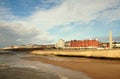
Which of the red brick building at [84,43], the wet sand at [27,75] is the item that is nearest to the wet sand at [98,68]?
the wet sand at [27,75]

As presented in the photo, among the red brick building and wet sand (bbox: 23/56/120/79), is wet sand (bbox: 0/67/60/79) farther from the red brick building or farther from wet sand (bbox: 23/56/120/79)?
the red brick building

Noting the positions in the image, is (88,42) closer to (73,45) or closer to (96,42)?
(96,42)

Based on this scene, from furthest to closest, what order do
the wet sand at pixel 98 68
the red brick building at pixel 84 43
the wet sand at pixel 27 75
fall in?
the red brick building at pixel 84 43, the wet sand at pixel 27 75, the wet sand at pixel 98 68

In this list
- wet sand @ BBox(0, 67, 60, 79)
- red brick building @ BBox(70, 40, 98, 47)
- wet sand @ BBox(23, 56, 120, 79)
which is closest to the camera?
wet sand @ BBox(23, 56, 120, 79)

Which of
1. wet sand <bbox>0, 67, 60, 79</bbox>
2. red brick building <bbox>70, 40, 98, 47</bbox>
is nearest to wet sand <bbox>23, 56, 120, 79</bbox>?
wet sand <bbox>0, 67, 60, 79</bbox>

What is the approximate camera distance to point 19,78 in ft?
65.7

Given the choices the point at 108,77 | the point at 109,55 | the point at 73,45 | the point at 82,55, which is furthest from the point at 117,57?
the point at 73,45

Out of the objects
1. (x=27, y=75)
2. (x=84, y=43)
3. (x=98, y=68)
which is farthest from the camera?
(x=84, y=43)

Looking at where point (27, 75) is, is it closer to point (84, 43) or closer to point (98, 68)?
point (98, 68)

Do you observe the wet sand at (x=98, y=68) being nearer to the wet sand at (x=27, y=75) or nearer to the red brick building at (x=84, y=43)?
the wet sand at (x=27, y=75)

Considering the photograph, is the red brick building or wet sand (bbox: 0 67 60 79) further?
the red brick building

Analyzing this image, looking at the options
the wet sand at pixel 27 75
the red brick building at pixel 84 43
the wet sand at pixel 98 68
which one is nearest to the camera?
the wet sand at pixel 98 68

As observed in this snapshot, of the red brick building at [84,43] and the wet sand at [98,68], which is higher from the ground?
the red brick building at [84,43]

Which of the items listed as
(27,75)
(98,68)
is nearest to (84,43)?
(98,68)
